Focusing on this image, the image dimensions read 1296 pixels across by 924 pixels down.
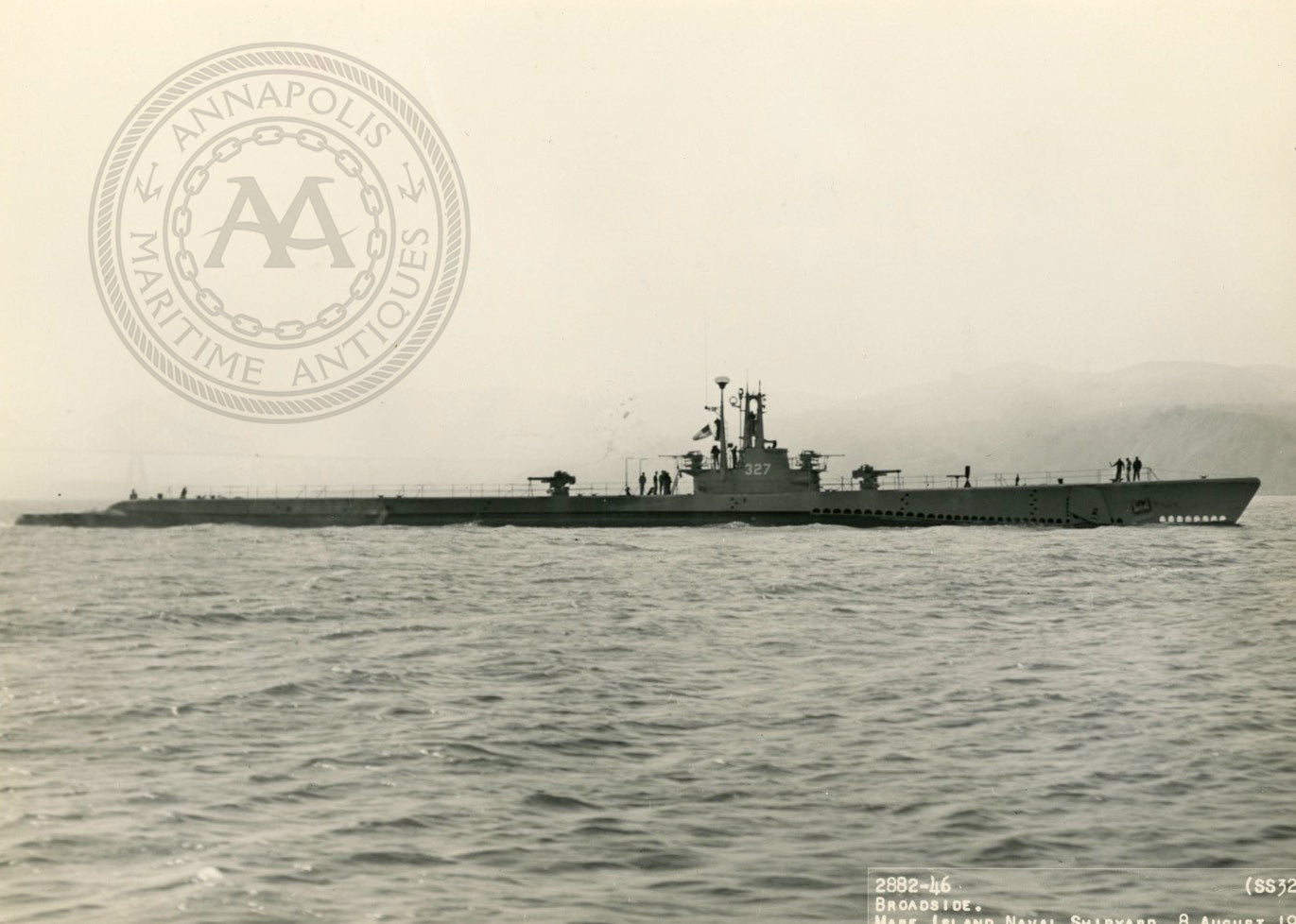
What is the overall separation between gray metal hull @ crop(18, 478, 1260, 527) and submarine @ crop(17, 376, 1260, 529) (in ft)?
0.15

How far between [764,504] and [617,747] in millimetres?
38843

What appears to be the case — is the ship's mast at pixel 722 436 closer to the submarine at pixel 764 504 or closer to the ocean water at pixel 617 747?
the submarine at pixel 764 504

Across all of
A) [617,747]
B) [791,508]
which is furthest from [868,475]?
[617,747]

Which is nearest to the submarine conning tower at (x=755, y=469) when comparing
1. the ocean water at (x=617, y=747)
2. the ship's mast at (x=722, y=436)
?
the ship's mast at (x=722, y=436)

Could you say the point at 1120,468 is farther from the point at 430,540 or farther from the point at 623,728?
the point at 623,728

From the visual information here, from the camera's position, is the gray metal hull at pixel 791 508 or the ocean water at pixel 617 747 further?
the gray metal hull at pixel 791 508

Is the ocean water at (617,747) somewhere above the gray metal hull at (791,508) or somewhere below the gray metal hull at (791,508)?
below

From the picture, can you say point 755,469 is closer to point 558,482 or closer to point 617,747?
point 558,482

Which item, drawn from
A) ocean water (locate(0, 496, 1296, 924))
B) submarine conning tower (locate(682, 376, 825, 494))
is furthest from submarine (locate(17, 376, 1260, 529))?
ocean water (locate(0, 496, 1296, 924))

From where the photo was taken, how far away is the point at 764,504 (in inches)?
1973

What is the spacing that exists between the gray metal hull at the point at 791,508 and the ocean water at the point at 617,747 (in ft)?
78.4

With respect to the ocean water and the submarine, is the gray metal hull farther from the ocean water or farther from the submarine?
the ocean water

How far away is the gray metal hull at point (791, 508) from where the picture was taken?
46719 millimetres

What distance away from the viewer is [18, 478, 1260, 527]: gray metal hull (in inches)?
1839
